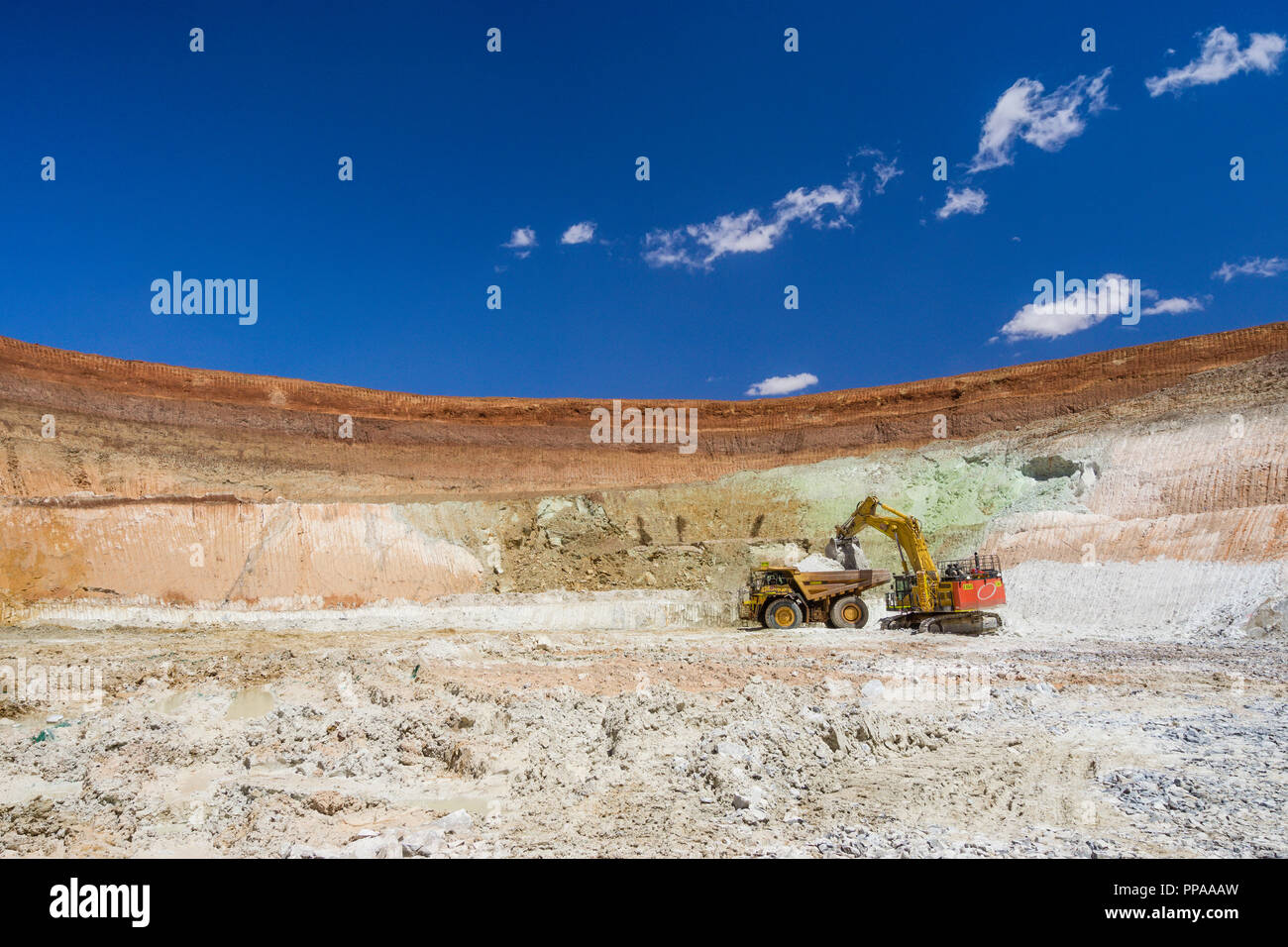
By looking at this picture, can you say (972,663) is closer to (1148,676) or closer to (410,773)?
(1148,676)

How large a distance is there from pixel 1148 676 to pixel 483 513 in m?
19.6

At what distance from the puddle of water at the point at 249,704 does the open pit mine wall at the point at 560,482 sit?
14.1 m

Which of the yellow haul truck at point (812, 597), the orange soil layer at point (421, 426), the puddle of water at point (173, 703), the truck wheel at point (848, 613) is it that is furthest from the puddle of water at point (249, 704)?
the orange soil layer at point (421, 426)

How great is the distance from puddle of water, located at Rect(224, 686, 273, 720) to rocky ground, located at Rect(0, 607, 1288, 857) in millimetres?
41

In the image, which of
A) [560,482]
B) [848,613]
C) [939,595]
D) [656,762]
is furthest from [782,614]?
[560,482]

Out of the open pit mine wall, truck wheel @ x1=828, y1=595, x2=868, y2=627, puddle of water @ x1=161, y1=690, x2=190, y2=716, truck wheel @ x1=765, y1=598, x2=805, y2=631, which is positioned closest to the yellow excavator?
truck wheel @ x1=828, y1=595, x2=868, y2=627

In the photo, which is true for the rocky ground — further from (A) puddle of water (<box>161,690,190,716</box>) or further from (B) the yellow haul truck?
(B) the yellow haul truck

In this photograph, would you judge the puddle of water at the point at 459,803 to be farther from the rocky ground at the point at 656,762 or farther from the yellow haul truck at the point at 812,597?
the yellow haul truck at the point at 812,597

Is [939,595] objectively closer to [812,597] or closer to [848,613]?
[848,613]

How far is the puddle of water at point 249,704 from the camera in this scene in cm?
814

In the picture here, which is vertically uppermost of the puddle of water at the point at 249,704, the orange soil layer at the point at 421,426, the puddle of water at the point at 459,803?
the orange soil layer at the point at 421,426

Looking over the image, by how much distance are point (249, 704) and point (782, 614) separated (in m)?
11.9

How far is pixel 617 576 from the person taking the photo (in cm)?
2462
